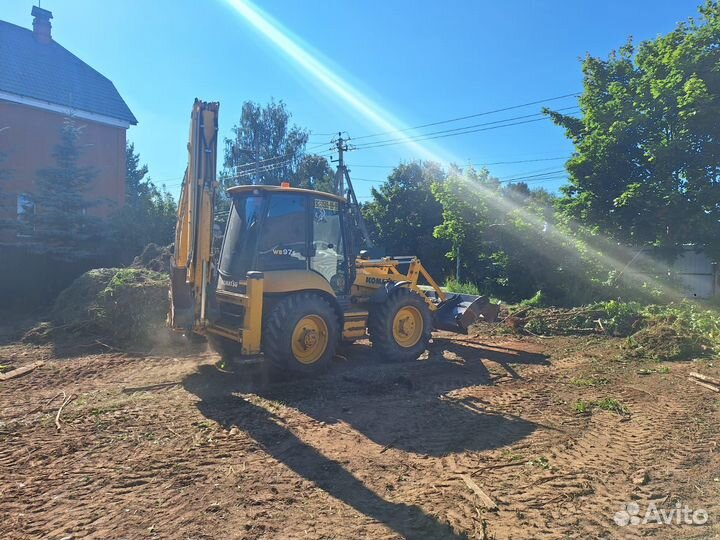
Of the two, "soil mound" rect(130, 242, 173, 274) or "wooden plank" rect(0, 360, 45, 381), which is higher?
"soil mound" rect(130, 242, 173, 274)

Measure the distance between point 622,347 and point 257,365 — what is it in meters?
7.10

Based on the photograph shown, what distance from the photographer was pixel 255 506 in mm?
3605

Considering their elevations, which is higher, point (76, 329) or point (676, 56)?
point (676, 56)

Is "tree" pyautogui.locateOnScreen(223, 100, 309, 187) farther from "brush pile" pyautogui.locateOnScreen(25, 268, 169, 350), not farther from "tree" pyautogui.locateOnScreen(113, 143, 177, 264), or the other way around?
"brush pile" pyautogui.locateOnScreen(25, 268, 169, 350)

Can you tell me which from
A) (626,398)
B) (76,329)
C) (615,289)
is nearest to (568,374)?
(626,398)

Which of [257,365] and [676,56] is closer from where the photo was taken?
[257,365]

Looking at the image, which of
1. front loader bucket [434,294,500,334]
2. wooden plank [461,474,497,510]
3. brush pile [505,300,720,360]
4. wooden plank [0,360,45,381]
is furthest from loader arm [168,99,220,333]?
brush pile [505,300,720,360]

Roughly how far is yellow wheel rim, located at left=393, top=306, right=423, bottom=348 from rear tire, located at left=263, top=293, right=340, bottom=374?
135 cm

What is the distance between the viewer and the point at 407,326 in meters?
8.88

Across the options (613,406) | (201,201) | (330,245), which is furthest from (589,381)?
(201,201)

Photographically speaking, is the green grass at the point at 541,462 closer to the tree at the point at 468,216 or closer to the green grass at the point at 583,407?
the green grass at the point at 583,407

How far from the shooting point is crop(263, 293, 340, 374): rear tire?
6.88 m

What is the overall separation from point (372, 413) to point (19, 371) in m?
5.63

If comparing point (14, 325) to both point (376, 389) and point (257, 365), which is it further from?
point (376, 389)
